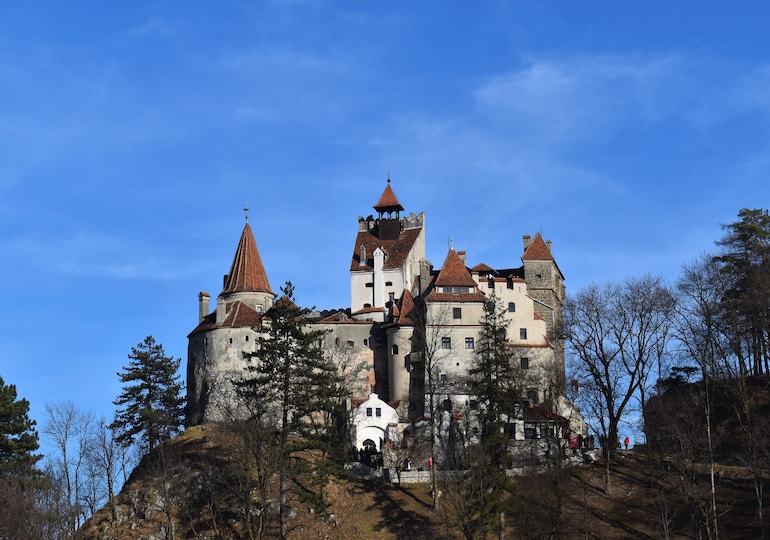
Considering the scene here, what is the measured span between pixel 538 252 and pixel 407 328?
15.6 metres

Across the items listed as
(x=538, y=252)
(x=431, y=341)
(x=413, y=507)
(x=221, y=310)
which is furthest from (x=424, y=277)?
(x=413, y=507)

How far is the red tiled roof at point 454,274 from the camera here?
91.8 m

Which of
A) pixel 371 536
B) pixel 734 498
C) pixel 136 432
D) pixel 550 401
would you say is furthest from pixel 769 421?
pixel 136 432

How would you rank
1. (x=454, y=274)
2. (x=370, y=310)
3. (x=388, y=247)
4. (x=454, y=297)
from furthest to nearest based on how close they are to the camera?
(x=388, y=247) → (x=370, y=310) → (x=454, y=274) → (x=454, y=297)

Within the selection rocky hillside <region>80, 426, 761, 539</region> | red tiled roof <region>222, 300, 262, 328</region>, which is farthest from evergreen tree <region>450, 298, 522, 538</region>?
red tiled roof <region>222, 300, 262, 328</region>

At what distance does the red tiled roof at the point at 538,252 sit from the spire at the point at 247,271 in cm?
2271

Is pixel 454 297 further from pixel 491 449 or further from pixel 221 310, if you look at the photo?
pixel 491 449

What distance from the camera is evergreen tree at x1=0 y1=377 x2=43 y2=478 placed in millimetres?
74562

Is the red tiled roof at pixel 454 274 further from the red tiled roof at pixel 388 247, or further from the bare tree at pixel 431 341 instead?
the red tiled roof at pixel 388 247

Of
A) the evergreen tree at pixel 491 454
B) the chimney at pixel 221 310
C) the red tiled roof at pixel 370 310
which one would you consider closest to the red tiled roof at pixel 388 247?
the red tiled roof at pixel 370 310

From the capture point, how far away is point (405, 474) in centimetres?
7700

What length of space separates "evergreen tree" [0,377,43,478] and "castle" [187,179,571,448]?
1456 centimetres

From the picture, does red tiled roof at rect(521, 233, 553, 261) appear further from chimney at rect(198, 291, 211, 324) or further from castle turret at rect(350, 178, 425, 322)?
chimney at rect(198, 291, 211, 324)

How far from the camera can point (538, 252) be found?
99.8 m
